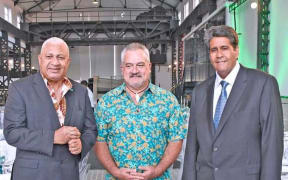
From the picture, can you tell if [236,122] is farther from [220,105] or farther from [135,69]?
[135,69]

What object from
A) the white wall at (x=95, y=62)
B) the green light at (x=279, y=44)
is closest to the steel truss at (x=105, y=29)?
the white wall at (x=95, y=62)

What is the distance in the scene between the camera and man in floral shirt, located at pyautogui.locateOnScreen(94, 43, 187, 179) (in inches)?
73.5

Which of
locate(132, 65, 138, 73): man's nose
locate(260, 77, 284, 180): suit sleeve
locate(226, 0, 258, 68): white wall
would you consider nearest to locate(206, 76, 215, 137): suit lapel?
locate(260, 77, 284, 180): suit sleeve

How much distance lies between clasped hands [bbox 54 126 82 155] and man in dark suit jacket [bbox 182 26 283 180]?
0.66 m

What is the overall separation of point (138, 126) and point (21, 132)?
2.17 ft

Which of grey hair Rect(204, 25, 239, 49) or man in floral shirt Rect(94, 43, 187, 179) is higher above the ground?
grey hair Rect(204, 25, 239, 49)

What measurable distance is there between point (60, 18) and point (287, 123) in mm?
17846

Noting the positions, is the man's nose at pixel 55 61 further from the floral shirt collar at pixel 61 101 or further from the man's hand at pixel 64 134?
the man's hand at pixel 64 134

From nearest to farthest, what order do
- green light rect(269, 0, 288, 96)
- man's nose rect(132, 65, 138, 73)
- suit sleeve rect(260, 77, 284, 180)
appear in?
suit sleeve rect(260, 77, 284, 180)
man's nose rect(132, 65, 138, 73)
green light rect(269, 0, 288, 96)

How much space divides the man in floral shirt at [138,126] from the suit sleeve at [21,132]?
41cm

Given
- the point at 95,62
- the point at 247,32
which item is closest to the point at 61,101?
the point at 247,32

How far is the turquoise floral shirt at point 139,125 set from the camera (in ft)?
6.21

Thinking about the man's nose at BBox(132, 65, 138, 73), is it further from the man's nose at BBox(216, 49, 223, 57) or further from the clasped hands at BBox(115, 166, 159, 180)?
the clasped hands at BBox(115, 166, 159, 180)

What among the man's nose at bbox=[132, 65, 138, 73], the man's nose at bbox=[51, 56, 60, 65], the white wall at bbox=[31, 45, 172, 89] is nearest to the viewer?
the man's nose at bbox=[51, 56, 60, 65]
